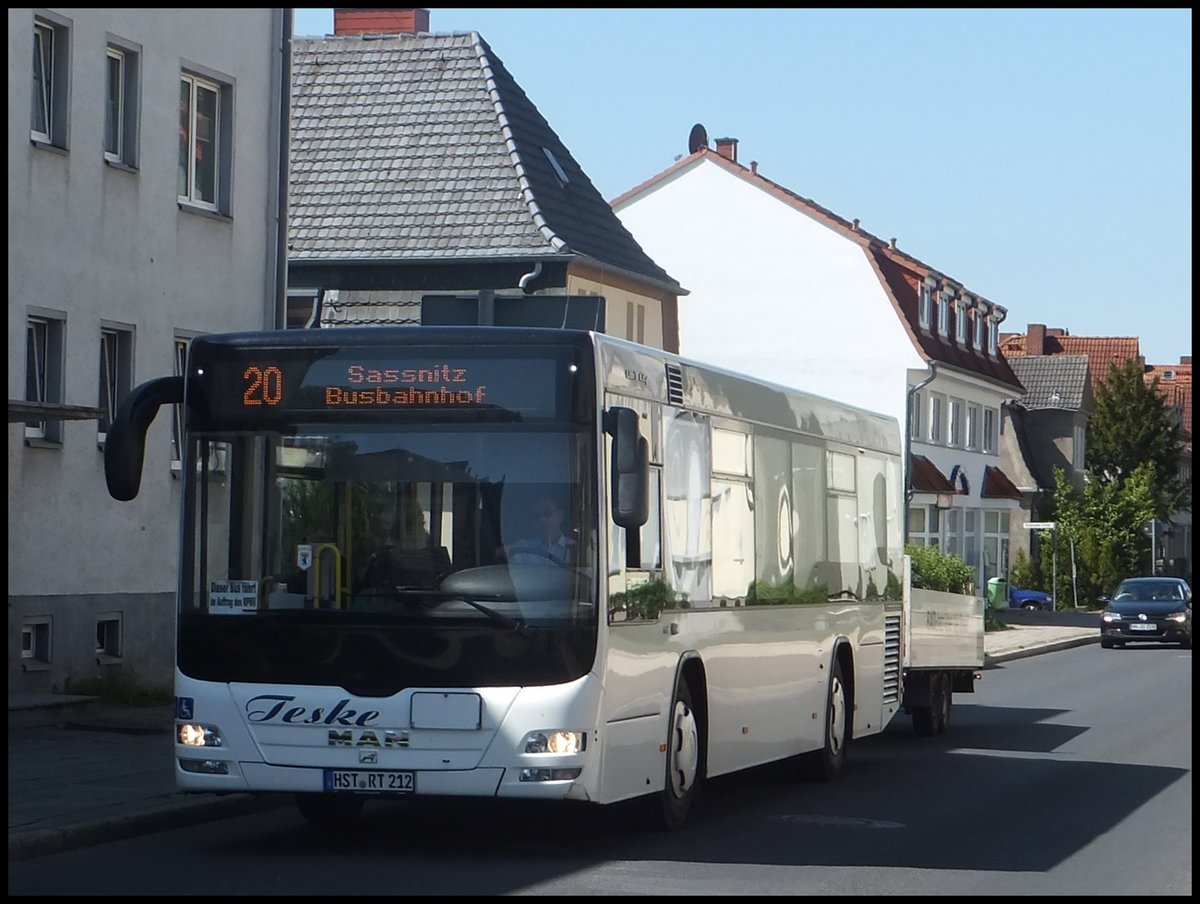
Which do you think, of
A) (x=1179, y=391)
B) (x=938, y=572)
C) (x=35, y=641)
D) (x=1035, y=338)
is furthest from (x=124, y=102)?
(x=1179, y=391)

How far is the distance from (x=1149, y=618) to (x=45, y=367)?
29403mm

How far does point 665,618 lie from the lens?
12.6 m

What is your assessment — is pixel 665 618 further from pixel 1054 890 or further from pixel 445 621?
pixel 1054 890

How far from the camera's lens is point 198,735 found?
38.1 ft

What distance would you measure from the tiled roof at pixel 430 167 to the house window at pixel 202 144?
10.2m

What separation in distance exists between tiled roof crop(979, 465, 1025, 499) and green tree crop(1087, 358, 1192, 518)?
24.0 m

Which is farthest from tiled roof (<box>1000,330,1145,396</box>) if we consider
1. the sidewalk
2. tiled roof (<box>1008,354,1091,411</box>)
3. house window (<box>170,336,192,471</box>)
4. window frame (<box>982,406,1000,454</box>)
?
the sidewalk

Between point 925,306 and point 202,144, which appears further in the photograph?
point 925,306

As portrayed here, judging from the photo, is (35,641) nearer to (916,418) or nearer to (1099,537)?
(916,418)

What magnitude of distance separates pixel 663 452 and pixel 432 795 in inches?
100

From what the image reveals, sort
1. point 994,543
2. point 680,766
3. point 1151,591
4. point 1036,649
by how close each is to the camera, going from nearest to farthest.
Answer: point 680,766 < point 1036,649 < point 1151,591 < point 994,543

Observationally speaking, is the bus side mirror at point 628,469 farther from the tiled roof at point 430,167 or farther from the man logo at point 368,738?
the tiled roof at point 430,167

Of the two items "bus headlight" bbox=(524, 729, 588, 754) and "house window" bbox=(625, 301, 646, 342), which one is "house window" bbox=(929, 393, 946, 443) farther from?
"bus headlight" bbox=(524, 729, 588, 754)

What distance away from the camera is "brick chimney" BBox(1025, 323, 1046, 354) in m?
106
